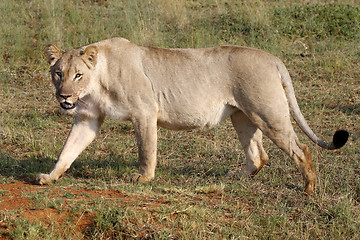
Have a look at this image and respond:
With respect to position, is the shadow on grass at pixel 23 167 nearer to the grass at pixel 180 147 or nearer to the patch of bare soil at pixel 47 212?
the grass at pixel 180 147

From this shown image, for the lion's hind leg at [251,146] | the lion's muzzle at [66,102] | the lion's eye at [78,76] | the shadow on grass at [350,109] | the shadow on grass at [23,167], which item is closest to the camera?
the lion's muzzle at [66,102]

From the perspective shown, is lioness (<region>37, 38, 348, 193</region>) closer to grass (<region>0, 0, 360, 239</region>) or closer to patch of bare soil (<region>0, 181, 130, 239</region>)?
grass (<region>0, 0, 360, 239</region>)

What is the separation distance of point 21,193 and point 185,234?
142 centimetres

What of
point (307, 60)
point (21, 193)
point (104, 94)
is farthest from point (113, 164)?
point (307, 60)

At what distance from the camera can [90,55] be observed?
4641 mm

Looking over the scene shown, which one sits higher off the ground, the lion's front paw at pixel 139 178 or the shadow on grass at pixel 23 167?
the lion's front paw at pixel 139 178

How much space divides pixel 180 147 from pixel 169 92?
49.6 inches

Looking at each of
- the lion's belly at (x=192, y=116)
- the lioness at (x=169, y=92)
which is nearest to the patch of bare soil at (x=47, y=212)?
the lioness at (x=169, y=92)

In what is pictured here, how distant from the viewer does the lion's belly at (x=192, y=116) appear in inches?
192

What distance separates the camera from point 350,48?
9.35m

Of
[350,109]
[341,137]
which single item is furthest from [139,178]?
[350,109]

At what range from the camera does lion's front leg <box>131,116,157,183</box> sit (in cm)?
473

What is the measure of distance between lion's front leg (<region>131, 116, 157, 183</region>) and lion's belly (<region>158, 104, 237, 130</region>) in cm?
18

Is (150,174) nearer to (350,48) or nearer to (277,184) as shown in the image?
(277,184)
